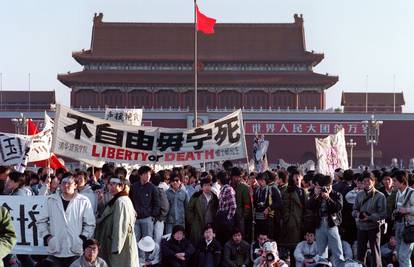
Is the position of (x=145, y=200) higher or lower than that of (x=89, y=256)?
higher

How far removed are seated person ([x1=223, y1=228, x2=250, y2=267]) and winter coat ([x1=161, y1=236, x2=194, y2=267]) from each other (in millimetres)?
373

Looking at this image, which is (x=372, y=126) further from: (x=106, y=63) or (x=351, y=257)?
(x=351, y=257)

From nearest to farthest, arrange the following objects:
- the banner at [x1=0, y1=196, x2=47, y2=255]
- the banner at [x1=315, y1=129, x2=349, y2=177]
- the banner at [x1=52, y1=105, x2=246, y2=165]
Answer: the banner at [x1=0, y1=196, x2=47, y2=255], the banner at [x1=52, y1=105, x2=246, y2=165], the banner at [x1=315, y1=129, x2=349, y2=177]

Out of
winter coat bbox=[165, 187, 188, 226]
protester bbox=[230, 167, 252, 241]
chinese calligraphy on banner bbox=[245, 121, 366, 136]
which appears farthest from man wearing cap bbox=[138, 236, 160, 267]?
chinese calligraphy on banner bbox=[245, 121, 366, 136]

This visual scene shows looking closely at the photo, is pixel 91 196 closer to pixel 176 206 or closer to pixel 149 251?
pixel 149 251

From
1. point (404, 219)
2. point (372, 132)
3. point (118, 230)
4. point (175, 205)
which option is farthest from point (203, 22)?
point (372, 132)

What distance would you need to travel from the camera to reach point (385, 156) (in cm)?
4438

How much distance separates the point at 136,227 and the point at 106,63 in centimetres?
3723

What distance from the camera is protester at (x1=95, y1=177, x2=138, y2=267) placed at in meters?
8.20

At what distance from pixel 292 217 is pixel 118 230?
2.92m

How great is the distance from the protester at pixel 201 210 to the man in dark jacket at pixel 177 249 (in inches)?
16.1

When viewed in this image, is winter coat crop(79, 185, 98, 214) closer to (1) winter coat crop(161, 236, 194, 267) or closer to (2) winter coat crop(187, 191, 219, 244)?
(1) winter coat crop(161, 236, 194, 267)

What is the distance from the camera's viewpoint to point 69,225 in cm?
809

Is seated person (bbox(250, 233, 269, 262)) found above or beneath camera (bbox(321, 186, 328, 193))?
beneath
